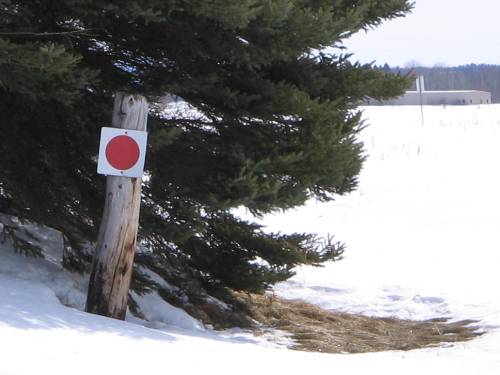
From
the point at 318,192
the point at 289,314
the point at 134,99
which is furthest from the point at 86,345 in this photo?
the point at 289,314

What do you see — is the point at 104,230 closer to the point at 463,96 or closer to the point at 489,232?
the point at 489,232

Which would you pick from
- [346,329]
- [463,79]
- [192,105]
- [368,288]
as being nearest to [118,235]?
[192,105]

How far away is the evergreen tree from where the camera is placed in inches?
230

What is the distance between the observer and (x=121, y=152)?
18.0 ft

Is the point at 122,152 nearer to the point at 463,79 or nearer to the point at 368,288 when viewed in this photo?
the point at 368,288

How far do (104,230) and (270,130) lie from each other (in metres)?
1.76

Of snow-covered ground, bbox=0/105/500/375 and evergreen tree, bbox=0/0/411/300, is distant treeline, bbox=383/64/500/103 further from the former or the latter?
evergreen tree, bbox=0/0/411/300

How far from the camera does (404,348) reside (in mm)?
6879

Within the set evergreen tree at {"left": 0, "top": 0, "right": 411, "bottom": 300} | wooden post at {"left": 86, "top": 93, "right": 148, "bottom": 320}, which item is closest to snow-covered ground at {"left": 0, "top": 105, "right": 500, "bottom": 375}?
wooden post at {"left": 86, "top": 93, "right": 148, "bottom": 320}

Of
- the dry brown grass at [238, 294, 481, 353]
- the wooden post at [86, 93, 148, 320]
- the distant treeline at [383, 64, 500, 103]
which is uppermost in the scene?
the distant treeline at [383, 64, 500, 103]

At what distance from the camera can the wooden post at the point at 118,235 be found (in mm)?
5605

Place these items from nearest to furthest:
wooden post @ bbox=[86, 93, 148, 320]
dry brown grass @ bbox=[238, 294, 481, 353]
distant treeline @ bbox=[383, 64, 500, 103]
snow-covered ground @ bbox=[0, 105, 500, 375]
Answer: snow-covered ground @ bbox=[0, 105, 500, 375] → wooden post @ bbox=[86, 93, 148, 320] → dry brown grass @ bbox=[238, 294, 481, 353] → distant treeline @ bbox=[383, 64, 500, 103]

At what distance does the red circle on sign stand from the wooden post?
0.43 feet

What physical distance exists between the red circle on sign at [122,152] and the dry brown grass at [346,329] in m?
2.25
